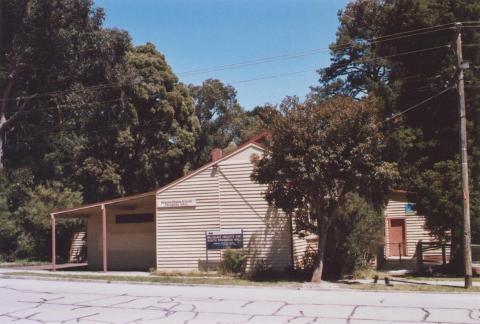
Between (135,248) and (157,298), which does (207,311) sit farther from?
(135,248)

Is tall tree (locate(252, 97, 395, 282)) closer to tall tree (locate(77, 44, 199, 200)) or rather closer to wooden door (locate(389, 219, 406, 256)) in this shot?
wooden door (locate(389, 219, 406, 256))

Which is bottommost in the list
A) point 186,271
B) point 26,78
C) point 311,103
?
point 186,271

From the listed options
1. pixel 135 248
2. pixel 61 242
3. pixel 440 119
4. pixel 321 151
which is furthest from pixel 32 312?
pixel 61 242

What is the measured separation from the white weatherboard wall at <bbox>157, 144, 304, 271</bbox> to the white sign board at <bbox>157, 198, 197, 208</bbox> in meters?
0.12

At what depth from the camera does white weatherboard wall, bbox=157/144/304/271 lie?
22.2 meters

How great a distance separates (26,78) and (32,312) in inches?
1141

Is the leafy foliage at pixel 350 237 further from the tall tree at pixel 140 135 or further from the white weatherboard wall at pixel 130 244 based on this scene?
the tall tree at pixel 140 135

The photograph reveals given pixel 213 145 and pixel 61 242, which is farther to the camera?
pixel 213 145

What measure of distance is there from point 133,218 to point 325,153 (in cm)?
1256

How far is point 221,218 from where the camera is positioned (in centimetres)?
2303

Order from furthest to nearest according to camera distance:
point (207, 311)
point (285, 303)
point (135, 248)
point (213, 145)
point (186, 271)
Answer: point (213, 145) → point (135, 248) → point (186, 271) → point (285, 303) → point (207, 311)

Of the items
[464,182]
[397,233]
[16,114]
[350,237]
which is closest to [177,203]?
[350,237]

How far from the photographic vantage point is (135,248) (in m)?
27.2

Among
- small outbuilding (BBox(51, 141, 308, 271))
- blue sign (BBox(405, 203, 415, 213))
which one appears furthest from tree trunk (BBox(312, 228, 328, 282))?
blue sign (BBox(405, 203, 415, 213))
